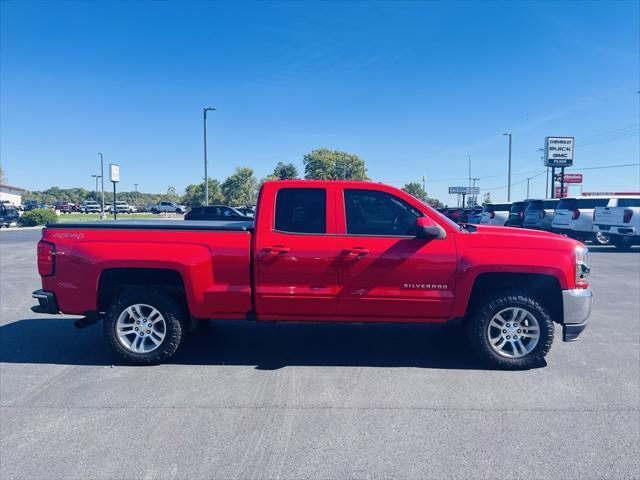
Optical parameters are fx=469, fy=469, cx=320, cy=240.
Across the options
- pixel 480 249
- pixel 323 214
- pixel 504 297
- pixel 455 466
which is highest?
pixel 323 214

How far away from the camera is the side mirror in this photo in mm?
4688

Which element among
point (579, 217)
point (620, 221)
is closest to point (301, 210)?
point (620, 221)

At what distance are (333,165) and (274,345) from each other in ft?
267

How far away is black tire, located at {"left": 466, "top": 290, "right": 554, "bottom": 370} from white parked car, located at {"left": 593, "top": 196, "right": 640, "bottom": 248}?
15.3 m

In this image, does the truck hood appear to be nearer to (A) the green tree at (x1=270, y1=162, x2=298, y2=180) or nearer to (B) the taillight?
(B) the taillight

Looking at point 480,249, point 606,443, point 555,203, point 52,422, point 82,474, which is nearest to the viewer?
point 82,474

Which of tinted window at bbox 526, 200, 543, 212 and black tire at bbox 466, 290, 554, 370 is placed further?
tinted window at bbox 526, 200, 543, 212

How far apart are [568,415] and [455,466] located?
1.40m

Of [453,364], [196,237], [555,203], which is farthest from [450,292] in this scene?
[555,203]

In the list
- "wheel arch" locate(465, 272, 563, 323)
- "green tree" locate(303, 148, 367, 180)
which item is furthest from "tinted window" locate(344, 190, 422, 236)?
"green tree" locate(303, 148, 367, 180)

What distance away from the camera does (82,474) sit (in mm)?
3068

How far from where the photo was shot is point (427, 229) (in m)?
4.69

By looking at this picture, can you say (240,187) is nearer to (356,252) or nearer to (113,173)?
(113,173)

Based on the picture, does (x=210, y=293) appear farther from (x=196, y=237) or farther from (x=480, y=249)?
(x=480, y=249)
